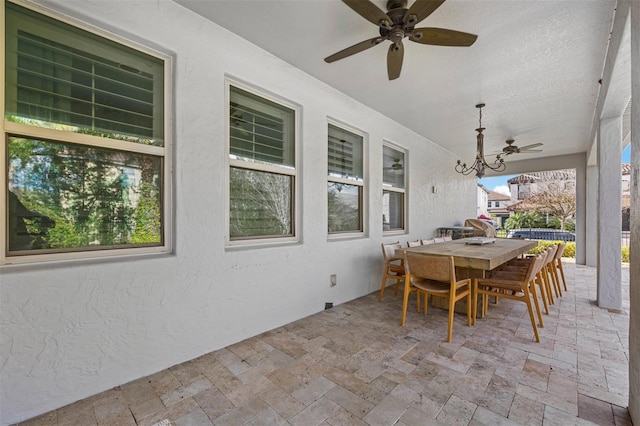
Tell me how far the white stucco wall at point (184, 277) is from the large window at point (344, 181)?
0.29 m

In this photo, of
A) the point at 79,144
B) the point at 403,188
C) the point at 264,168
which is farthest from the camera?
the point at 403,188

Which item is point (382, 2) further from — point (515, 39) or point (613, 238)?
point (613, 238)

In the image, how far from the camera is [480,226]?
602cm

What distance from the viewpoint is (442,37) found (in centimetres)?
198

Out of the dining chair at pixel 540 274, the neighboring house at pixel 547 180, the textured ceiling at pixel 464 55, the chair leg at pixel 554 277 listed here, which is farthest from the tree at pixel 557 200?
the dining chair at pixel 540 274

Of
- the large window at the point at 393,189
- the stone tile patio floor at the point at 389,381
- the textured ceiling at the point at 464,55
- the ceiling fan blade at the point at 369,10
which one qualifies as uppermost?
the textured ceiling at the point at 464,55

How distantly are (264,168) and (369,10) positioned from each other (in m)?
1.59

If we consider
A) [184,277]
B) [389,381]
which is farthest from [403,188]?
[184,277]

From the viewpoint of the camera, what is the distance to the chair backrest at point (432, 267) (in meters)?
2.45

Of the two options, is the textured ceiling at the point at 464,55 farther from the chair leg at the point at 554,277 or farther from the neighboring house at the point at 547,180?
the neighboring house at the point at 547,180

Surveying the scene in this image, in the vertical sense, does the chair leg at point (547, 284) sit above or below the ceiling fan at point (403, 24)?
below

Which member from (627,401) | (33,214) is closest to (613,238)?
(627,401)

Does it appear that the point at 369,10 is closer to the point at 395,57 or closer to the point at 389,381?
the point at 395,57

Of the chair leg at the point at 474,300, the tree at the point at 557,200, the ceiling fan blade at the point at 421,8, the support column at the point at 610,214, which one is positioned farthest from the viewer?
the tree at the point at 557,200
